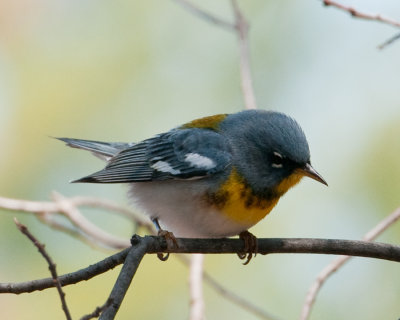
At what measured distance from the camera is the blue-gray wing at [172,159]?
4109 mm

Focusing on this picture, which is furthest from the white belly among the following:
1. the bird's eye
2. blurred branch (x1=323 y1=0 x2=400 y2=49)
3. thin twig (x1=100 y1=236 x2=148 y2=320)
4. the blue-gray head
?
blurred branch (x1=323 y1=0 x2=400 y2=49)

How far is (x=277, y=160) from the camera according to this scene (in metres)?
4.08

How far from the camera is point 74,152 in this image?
7312 mm

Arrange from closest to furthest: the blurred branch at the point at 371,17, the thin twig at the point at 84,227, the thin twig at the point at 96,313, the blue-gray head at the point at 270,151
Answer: the thin twig at the point at 96,313
the blurred branch at the point at 371,17
the blue-gray head at the point at 270,151
the thin twig at the point at 84,227

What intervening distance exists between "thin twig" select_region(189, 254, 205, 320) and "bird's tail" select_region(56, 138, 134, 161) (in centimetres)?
105

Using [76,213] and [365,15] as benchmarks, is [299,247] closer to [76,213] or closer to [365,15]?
[365,15]

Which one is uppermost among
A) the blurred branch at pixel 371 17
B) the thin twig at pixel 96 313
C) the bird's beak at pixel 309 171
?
the blurred branch at pixel 371 17

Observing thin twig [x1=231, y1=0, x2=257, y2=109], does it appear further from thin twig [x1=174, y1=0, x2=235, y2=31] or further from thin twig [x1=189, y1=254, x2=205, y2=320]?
thin twig [x1=189, y1=254, x2=205, y2=320]

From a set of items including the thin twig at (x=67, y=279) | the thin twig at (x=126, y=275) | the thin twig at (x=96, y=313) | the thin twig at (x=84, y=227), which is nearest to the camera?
the thin twig at (x=96, y=313)

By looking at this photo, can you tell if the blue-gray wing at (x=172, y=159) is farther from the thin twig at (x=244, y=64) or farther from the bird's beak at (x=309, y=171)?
the thin twig at (x=244, y=64)

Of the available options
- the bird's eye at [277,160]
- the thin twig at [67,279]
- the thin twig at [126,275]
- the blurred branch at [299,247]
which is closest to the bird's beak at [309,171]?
the bird's eye at [277,160]

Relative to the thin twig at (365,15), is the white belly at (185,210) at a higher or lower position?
lower

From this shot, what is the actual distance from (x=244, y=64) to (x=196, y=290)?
1.84m

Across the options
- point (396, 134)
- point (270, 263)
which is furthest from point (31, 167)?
point (396, 134)
